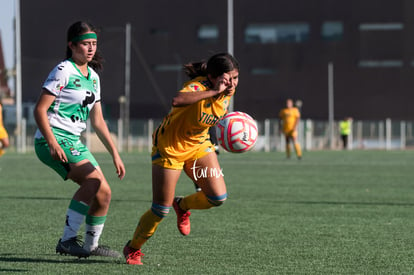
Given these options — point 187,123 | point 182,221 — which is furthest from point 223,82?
point 182,221

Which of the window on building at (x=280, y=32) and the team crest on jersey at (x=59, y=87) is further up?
the window on building at (x=280, y=32)

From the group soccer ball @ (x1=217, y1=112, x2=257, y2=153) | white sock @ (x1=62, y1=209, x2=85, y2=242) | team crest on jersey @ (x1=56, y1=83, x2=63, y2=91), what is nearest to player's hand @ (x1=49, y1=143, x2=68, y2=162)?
team crest on jersey @ (x1=56, y1=83, x2=63, y2=91)

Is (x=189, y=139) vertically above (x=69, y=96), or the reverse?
(x=69, y=96)

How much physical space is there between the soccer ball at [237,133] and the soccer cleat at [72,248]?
169cm

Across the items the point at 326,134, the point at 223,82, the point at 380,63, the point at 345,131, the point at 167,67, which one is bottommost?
the point at 326,134

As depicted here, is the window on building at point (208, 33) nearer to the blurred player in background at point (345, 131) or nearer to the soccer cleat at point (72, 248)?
the blurred player in background at point (345, 131)

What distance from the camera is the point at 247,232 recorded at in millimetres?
8695

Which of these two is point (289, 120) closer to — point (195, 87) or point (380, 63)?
point (195, 87)

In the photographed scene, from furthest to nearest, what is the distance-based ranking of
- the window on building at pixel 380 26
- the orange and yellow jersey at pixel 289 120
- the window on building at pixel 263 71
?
the window on building at pixel 263 71 → the window on building at pixel 380 26 → the orange and yellow jersey at pixel 289 120

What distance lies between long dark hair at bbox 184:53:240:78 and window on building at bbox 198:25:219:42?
48535 millimetres

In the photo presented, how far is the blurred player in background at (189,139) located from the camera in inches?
252

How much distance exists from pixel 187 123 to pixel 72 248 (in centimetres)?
145

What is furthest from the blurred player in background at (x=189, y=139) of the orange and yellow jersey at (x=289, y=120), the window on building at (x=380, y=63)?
the window on building at (x=380, y=63)

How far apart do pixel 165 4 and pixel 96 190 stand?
5012cm
